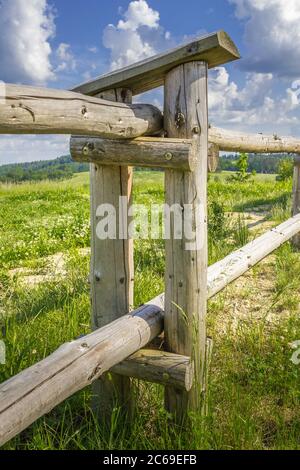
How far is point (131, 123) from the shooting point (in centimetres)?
230

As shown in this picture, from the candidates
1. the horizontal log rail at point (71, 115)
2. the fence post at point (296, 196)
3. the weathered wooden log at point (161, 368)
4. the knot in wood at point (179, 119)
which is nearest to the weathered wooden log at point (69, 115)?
the horizontal log rail at point (71, 115)

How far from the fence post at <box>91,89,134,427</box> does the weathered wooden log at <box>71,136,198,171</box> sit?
168 millimetres

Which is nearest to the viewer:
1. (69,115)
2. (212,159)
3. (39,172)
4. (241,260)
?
(69,115)

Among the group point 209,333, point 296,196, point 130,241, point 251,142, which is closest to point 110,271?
point 130,241

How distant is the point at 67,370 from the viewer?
2.02 metres

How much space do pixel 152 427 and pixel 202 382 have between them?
388mm

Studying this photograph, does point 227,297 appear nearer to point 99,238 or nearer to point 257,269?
point 257,269

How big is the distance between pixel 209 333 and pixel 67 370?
1.99 metres

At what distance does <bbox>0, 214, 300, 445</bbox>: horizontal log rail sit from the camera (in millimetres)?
1771

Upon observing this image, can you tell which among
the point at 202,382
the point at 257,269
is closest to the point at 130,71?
the point at 202,382

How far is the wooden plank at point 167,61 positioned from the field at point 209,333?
5.21 ft

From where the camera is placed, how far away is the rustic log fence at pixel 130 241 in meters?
2.12

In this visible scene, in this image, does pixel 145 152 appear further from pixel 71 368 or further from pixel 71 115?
pixel 71 368

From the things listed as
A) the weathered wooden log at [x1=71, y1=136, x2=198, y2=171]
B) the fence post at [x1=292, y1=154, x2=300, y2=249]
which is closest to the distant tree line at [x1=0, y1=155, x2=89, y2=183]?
the weathered wooden log at [x1=71, y1=136, x2=198, y2=171]
